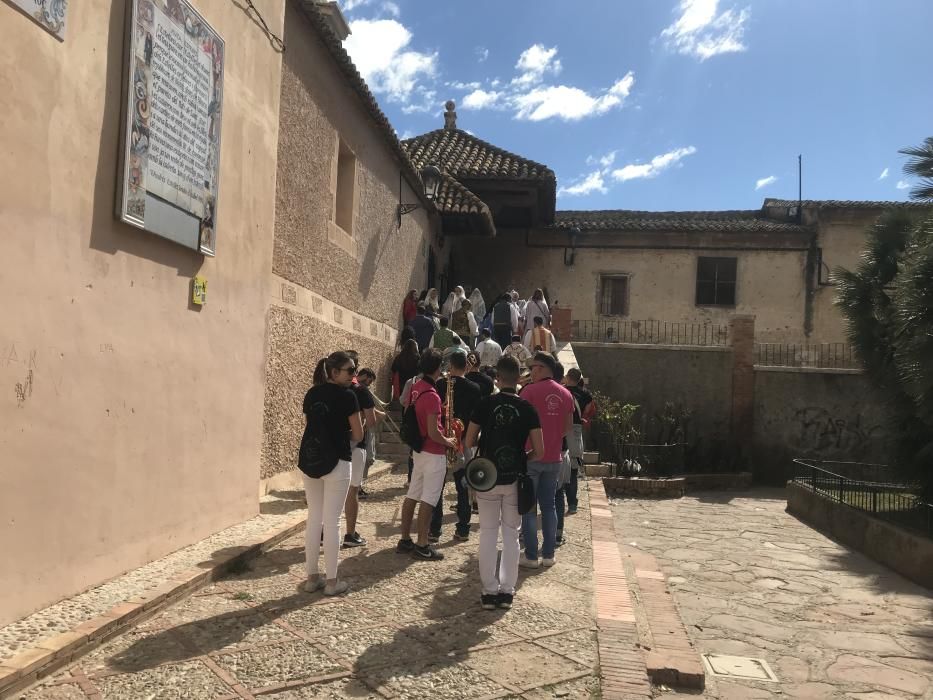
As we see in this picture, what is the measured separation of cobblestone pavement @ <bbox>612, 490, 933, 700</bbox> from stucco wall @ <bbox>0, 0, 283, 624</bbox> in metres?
3.81

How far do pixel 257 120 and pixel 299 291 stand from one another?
226 cm

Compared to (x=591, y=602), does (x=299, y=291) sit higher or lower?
higher

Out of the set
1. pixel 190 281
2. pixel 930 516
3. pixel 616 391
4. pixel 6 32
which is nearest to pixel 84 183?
pixel 6 32

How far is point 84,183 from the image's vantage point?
4.57 metres

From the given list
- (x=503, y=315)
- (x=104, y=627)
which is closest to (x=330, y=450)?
(x=104, y=627)

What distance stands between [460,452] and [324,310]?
13.8 feet

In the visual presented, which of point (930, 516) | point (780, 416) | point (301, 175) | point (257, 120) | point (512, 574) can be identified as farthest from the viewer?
point (780, 416)

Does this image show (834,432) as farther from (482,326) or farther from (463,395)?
(463,395)

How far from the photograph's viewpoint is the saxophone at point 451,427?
20.4 feet

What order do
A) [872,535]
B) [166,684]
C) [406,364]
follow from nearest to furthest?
[166,684], [872,535], [406,364]

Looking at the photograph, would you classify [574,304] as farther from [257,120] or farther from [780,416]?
[257,120]

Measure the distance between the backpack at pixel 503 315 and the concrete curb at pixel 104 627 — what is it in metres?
8.33

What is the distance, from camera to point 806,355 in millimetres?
20266

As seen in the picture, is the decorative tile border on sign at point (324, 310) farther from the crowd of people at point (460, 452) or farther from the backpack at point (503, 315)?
the backpack at point (503, 315)
